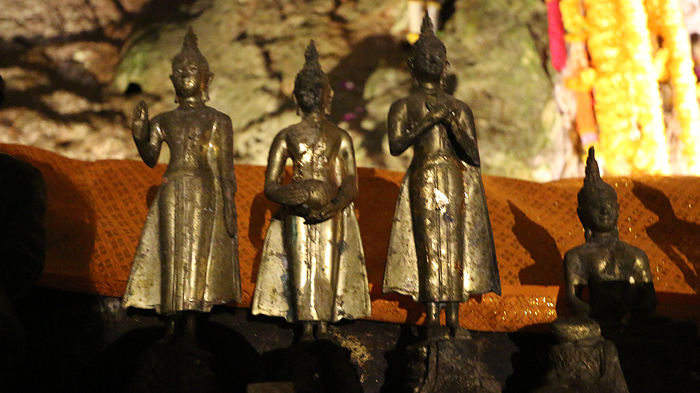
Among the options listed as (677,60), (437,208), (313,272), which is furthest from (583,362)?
(677,60)

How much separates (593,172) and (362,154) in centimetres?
297

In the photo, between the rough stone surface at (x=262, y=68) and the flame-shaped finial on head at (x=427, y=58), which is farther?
the rough stone surface at (x=262, y=68)

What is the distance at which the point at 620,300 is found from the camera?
3.53 m

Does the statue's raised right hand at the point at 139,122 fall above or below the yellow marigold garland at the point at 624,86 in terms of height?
below

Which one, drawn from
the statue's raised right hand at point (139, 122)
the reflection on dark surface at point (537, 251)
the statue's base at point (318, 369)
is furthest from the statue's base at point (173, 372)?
the reflection on dark surface at point (537, 251)

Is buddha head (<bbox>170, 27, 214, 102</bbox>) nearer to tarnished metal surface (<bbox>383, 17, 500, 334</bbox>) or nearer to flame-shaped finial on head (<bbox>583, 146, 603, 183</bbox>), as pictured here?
tarnished metal surface (<bbox>383, 17, 500, 334</bbox>)

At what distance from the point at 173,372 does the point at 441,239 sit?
55.0 inches

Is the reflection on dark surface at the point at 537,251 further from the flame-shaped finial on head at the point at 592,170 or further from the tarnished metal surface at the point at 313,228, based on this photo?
the tarnished metal surface at the point at 313,228

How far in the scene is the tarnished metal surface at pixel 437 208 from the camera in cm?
324

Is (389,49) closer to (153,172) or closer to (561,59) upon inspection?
(561,59)

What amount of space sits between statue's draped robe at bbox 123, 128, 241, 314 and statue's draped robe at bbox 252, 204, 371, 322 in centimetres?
18

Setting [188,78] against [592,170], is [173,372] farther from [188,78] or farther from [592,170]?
[592,170]

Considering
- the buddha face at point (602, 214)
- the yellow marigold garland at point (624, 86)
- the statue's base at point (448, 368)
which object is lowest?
the statue's base at point (448, 368)

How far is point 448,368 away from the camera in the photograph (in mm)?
3010
